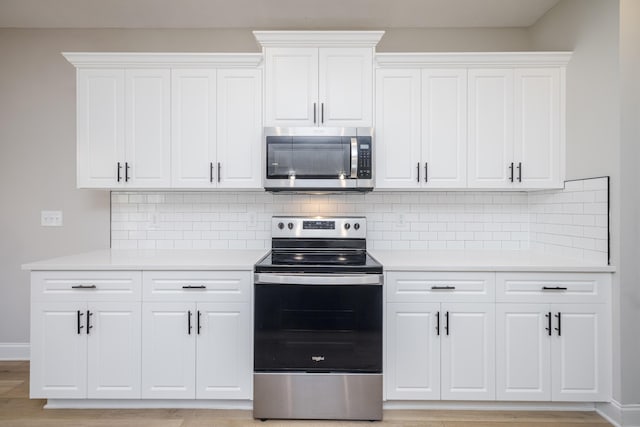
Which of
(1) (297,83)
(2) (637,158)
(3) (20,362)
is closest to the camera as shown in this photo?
(2) (637,158)

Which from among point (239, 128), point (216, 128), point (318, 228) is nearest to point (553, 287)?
point (318, 228)

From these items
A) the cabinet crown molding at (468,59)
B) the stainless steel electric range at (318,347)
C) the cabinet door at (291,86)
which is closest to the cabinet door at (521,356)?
the stainless steel electric range at (318,347)

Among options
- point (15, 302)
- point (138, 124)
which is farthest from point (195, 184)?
point (15, 302)

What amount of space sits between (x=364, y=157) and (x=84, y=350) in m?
2.14

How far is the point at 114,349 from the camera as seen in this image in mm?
2418

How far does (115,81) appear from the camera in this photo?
279 cm

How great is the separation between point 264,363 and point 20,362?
225 centimetres

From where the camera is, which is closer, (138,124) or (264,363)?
(264,363)

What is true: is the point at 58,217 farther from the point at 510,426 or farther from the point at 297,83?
the point at 510,426

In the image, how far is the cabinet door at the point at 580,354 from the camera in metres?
2.38

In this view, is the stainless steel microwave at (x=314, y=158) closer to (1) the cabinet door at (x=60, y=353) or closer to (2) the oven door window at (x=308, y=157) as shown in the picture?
(2) the oven door window at (x=308, y=157)

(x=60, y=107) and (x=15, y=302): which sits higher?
(x=60, y=107)

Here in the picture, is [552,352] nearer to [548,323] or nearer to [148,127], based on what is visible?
[548,323]

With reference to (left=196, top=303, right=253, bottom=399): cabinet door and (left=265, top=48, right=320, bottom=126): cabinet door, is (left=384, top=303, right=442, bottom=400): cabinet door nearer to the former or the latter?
(left=196, top=303, right=253, bottom=399): cabinet door
